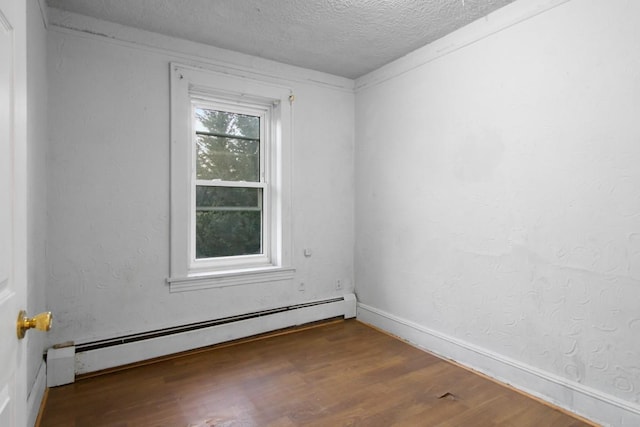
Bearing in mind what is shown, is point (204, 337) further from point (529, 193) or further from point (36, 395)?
point (529, 193)

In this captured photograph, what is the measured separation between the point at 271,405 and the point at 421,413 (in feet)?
2.95

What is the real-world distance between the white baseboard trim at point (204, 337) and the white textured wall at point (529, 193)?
26.0 inches

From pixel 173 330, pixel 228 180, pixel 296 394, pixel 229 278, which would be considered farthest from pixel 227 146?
pixel 296 394

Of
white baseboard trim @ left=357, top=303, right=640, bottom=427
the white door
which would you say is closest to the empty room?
white baseboard trim @ left=357, top=303, right=640, bottom=427

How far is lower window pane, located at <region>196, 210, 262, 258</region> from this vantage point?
316 cm

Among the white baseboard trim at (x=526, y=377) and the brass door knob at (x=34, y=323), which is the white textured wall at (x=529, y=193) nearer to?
the white baseboard trim at (x=526, y=377)

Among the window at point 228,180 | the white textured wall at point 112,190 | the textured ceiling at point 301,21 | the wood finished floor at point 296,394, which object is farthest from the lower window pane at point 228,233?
the textured ceiling at point 301,21

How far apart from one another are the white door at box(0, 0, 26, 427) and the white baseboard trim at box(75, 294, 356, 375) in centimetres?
181

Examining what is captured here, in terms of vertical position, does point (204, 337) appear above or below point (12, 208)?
below

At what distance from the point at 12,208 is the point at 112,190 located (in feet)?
6.53

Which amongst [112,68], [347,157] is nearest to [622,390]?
[347,157]

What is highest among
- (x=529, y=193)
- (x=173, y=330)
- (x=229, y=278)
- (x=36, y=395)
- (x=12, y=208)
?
(x=529, y=193)

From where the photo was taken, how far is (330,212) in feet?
12.2

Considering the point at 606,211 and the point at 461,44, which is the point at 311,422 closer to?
the point at 606,211
